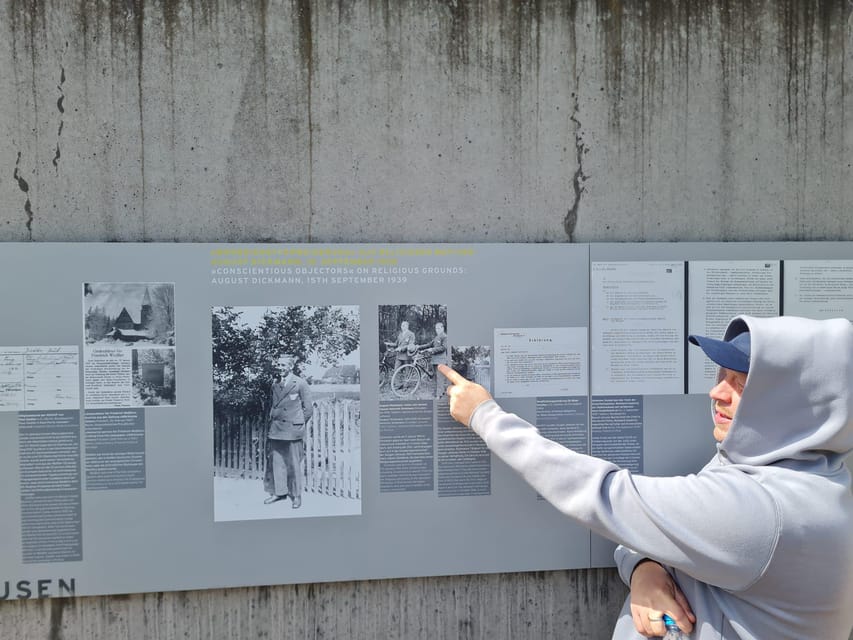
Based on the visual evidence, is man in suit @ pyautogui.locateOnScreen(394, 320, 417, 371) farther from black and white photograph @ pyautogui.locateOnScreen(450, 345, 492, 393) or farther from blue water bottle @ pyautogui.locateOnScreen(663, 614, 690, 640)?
blue water bottle @ pyautogui.locateOnScreen(663, 614, 690, 640)

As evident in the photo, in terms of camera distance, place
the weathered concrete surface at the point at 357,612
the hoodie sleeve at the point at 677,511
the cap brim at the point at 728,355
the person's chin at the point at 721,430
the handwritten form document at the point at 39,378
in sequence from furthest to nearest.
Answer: the weathered concrete surface at the point at 357,612
the handwritten form document at the point at 39,378
the person's chin at the point at 721,430
the cap brim at the point at 728,355
the hoodie sleeve at the point at 677,511

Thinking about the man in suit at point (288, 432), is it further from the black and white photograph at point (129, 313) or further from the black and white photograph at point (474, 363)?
the black and white photograph at point (474, 363)

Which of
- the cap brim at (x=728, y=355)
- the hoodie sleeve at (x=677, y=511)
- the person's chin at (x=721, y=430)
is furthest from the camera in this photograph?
the person's chin at (x=721, y=430)

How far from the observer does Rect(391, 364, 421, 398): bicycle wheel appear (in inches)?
99.5

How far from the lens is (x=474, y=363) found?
2.55 metres

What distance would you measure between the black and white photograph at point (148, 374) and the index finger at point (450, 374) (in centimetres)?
107

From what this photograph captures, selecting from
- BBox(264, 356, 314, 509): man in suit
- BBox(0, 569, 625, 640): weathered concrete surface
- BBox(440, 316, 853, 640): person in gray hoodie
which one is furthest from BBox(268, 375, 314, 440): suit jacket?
BBox(440, 316, 853, 640): person in gray hoodie

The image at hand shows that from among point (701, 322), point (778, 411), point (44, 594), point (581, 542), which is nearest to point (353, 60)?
point (701, 322)

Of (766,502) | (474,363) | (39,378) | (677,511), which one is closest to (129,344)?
(39,378)

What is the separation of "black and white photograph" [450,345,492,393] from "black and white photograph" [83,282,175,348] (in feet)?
3.72

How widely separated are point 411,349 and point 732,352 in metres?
1.19

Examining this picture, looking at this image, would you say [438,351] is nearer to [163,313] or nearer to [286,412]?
[286,412]

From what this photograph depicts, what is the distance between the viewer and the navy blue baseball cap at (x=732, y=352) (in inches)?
71.2

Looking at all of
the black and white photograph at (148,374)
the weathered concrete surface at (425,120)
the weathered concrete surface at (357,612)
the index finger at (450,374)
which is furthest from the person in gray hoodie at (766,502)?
the black and white photograph at (148,374)
